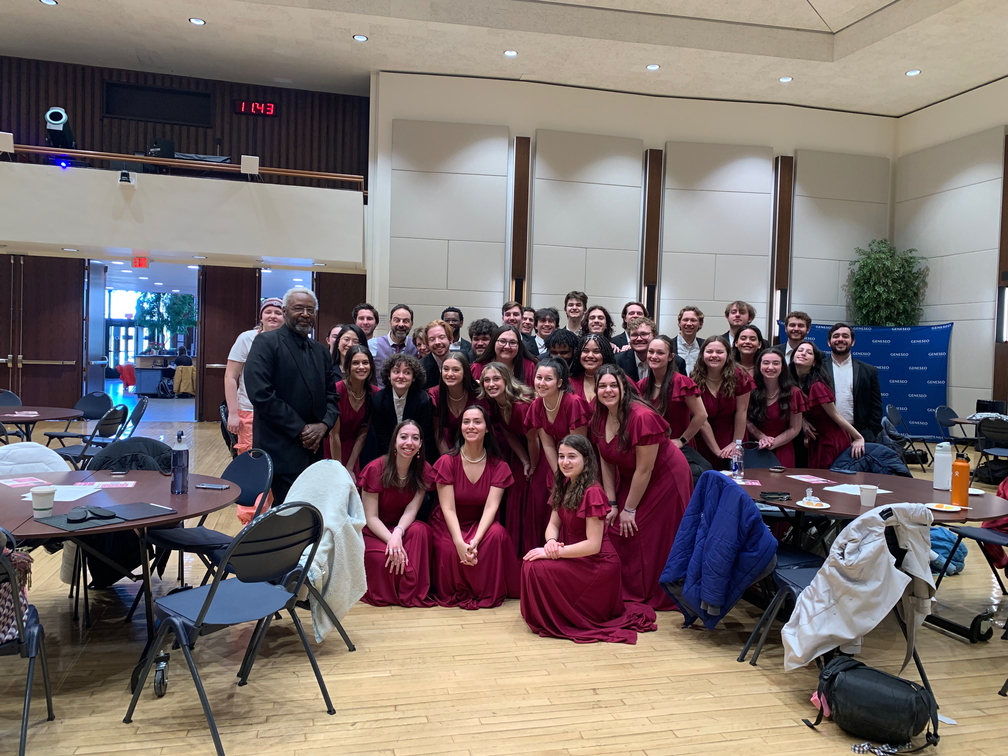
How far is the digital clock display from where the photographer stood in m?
10.9

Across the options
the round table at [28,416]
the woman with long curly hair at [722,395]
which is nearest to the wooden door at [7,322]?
the round table at [28,416]

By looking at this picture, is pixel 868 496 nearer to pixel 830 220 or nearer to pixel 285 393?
pixel 285 393

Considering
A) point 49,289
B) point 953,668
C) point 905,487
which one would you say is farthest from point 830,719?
point 49,289

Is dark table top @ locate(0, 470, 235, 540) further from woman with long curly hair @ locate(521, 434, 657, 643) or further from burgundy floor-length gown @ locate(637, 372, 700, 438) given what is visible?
burgundy floor-length gown @ locate(637, 372, 700, 438)

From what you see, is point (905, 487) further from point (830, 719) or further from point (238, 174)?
point (238, 174)

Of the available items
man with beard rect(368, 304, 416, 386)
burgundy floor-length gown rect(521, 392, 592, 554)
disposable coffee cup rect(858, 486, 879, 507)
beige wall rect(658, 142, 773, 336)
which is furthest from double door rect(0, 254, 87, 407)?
disposable coffee cup rect(858, 486, 879, 507)

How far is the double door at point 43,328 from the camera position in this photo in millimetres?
10641

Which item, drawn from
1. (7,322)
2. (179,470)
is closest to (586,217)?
(179,470)

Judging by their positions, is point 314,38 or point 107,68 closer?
point 314,38

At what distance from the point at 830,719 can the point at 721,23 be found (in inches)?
328

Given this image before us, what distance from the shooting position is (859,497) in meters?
3.53

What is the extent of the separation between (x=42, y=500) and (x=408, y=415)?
199 cm

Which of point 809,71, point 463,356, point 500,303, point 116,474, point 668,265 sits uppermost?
point 809,71

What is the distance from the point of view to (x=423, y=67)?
9539 millimetres
